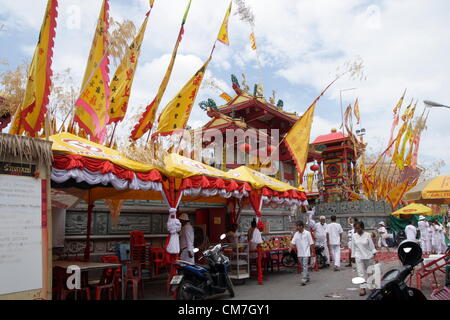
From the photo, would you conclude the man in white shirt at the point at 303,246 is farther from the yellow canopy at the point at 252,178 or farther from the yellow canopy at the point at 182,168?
the yellow canopy at the point at 182,168

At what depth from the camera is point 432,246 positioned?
17844mm

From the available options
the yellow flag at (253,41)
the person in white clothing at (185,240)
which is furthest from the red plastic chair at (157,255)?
the yellow flag at (253,41)

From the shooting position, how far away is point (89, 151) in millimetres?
7160

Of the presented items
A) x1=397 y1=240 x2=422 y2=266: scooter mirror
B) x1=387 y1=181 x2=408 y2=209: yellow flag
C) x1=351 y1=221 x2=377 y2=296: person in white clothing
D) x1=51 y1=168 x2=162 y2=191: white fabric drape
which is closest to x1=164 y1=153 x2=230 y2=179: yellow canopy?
x1=51 y1=168 x2=162 y2=191: white fabric drape

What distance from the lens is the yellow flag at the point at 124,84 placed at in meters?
10.6

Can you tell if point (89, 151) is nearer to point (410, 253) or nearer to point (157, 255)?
point (157, 255)

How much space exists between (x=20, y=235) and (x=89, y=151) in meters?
2.30

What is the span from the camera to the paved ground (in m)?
8.12

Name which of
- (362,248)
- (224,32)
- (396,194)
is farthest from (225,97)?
(362,248)

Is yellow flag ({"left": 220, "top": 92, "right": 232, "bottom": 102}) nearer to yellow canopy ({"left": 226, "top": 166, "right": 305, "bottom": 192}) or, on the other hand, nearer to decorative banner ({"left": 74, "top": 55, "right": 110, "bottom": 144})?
yellow canopy ({"left": 226, "top": 166, "right": 305, "bottom": 192})

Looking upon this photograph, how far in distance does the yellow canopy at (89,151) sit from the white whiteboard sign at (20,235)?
3.79 ft

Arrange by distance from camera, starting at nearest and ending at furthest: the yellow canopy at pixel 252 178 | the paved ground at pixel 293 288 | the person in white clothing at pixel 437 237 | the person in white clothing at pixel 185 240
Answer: the paved ground at pixel 293 288 → the person in white clothing at pixel 185 240 → the yellow canopy at pixel 252 178 → the person in white clothing at pixel 437 237

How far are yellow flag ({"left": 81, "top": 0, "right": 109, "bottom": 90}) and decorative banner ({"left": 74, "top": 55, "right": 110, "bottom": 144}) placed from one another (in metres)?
0.38
